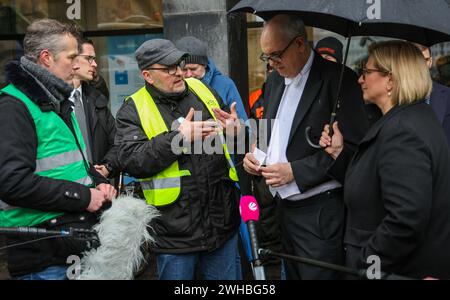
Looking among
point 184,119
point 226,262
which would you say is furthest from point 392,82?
point 226,262

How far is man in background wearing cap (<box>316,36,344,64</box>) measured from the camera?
6062 millimetres

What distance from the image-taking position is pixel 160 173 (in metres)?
3.88

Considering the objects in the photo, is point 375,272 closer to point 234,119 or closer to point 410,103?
point 410,103

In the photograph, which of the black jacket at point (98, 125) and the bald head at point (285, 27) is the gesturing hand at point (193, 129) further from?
the black jacket at point (98, 125)

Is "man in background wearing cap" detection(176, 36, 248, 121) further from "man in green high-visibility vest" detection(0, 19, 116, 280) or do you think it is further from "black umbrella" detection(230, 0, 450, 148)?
"man in green high-visibility vest" detection(0, 19, 116, 280)

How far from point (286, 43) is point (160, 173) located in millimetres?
1081

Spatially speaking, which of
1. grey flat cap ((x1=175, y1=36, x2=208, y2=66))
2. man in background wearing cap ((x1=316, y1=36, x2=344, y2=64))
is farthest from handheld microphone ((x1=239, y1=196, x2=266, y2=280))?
man in background wearing cap ((x1=316, y1=36, x2=344, y2=64))

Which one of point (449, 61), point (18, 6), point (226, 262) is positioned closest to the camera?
point (226, 262)

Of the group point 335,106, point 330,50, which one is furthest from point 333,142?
point 330,50

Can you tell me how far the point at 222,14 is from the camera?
679 cm

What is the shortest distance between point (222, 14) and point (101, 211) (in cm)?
383

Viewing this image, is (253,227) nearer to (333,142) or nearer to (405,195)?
(333,142)

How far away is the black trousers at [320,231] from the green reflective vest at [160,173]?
54 centimetres

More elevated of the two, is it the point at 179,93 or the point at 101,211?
the point at 179,93
